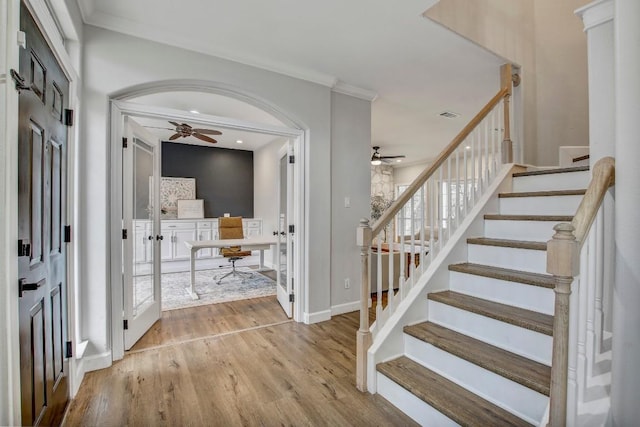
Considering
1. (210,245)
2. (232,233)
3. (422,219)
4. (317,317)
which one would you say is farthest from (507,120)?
(232,233)

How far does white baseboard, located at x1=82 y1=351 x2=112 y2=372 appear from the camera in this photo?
224 centimetres

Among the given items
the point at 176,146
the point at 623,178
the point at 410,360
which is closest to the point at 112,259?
the point at 410,360

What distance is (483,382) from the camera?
1.61m

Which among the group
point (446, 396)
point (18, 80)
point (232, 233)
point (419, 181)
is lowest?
point (446, 396)

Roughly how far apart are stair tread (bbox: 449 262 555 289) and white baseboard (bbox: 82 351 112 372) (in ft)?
8.80

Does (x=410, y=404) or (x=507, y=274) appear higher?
(x=507, y=274)

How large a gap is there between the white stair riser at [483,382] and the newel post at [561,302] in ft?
1.24

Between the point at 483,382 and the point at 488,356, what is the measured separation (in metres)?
0.13

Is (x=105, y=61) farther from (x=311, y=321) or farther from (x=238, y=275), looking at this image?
(x=238, y=275)

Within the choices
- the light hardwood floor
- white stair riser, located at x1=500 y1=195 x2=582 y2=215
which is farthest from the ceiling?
the light hardwood floor

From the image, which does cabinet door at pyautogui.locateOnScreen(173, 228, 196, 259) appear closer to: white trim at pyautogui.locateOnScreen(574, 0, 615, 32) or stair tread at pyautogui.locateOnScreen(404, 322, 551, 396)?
stair tread at pyautogui.locateOnScreen(404, 322, 551, 396)

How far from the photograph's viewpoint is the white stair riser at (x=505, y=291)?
1775 mm

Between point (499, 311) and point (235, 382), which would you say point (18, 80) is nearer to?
point (235, 382)

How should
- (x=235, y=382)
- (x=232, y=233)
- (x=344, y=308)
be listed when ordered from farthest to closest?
(x=232, y=233)
(x=344, y=308)
(x=235, y=382)
